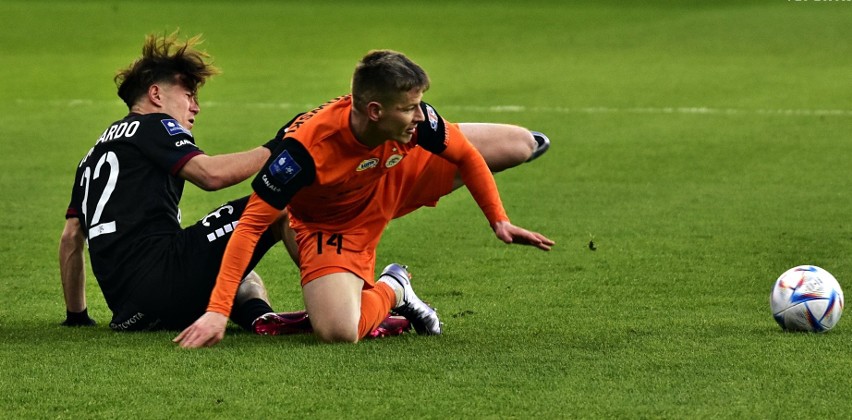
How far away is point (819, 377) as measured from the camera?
491 centimetres

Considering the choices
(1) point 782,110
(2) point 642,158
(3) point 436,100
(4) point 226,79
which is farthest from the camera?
(4) point 226,79

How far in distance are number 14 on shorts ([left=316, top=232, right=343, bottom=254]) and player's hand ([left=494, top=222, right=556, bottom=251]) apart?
832mm

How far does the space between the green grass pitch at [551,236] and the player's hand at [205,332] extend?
0.23 ft

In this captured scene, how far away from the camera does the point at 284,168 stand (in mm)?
5469

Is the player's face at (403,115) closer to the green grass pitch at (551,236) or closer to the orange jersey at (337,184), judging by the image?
the orange jersey at (337,184)

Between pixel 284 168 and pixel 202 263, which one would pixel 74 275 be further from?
pixel 284 168

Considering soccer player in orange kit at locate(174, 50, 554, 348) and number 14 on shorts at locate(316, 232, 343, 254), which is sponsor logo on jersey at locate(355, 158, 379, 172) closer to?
soccer player in orange kit at locate(174, 50, 554, 348)

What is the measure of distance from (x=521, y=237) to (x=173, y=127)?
1.69 meters

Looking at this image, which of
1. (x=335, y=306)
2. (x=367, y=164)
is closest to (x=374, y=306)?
(x=335, y=306)

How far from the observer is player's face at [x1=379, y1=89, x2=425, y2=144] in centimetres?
547

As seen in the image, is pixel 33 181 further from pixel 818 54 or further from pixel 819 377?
pixel 818 54

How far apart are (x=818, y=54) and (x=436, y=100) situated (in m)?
7.53

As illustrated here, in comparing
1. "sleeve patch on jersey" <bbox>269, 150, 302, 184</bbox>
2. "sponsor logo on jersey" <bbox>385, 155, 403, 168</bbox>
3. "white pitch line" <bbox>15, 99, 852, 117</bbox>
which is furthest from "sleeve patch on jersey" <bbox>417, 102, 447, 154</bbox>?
"white pitch line" <bbox>15, 99, 852, 117</bbox>

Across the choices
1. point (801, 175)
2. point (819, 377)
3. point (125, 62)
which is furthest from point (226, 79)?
point (819, 377)
